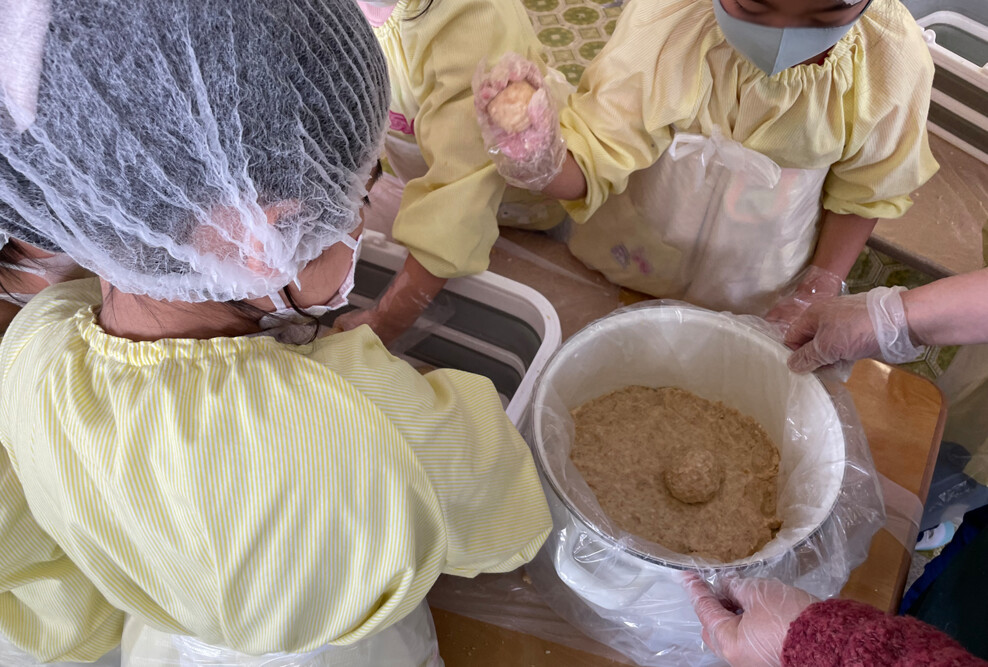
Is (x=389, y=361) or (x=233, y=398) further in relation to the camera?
(x=389, y=361)

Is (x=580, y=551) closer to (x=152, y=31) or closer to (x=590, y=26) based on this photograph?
(x=152, y=31)

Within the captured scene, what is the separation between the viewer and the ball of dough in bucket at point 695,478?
2.29 feet

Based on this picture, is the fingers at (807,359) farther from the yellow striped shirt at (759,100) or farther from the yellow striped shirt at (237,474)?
the yellow striped shirt at (237,474)

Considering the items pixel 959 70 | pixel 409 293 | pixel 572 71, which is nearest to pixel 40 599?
pixel 409 293

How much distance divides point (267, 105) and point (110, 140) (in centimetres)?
8

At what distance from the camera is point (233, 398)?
43 cm

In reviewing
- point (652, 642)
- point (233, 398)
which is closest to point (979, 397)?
point (652, 642)

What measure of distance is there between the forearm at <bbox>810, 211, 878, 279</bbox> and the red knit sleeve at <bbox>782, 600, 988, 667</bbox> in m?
0.50

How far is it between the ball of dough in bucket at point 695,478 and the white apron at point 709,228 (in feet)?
0.88

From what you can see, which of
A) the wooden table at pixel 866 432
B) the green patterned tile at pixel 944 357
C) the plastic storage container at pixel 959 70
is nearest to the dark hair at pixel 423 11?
the wooden table at pixel 866 432

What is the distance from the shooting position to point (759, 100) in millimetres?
687

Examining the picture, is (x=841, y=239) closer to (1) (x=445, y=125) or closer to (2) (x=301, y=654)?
(1) (x=445, y=125)

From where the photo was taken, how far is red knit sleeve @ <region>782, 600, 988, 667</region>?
1.39 ft

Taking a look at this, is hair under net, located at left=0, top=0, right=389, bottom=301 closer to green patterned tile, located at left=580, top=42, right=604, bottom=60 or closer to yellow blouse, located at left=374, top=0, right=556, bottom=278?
yellow blouse, located at left=374, top=0, right=556, bottom=278
